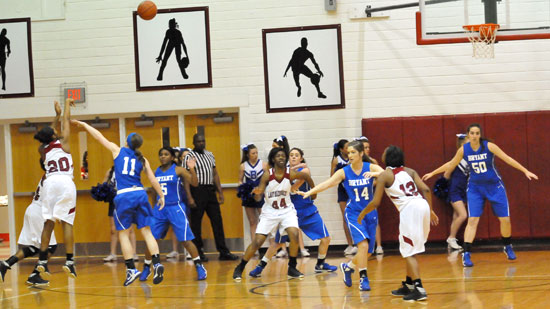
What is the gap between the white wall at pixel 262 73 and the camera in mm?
13469

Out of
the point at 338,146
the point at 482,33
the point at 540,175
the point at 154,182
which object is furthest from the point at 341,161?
the point at 154,182

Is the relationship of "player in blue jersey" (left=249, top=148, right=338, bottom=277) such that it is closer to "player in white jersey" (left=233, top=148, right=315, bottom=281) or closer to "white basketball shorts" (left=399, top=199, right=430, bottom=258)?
"player in white jersey" (left=233, top=148, right=315, bottom=281)

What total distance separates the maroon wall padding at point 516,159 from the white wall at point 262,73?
29 centimetres

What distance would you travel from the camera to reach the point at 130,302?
8508mm

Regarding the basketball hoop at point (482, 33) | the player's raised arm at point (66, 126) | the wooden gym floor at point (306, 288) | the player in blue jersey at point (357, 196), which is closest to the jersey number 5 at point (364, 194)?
the player in blue jersey at point (357, 196)

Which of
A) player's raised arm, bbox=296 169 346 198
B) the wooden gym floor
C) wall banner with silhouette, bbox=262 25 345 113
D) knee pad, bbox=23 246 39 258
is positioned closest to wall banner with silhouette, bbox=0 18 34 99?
the wooden gym floor

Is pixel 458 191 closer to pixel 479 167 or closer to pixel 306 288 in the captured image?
pixel 479 167

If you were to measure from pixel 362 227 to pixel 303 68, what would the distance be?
5.45 m

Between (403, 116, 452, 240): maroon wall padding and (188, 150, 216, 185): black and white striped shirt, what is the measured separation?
11.1 feet

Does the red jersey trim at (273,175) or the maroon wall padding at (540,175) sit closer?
the red jersey trim at (273,175)

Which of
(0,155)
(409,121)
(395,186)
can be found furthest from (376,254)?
(0,155)

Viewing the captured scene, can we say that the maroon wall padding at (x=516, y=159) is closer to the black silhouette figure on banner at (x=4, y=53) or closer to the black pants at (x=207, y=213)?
the black pants at (x=207, y=213)

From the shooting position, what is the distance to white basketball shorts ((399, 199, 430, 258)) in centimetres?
790

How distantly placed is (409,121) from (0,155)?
12.2 meters
